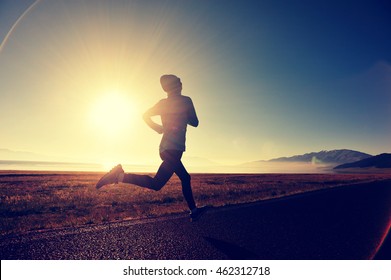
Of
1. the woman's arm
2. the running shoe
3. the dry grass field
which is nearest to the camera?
the running shoe

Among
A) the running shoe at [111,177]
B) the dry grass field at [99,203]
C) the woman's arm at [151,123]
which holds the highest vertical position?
the woman's arm at [151,123]

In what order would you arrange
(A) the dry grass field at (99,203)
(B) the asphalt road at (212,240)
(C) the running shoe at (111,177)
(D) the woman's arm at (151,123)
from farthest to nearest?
(A) the dry grass field at (99,203) < (D) the woman's arm at (151,123) < (C) the running shoe at (111,177) < (B) the asphalt road at (212,240)

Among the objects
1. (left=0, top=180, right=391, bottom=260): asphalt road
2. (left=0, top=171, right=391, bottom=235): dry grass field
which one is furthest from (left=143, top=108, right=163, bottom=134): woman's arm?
(left=0, top=171, right=391, bottom=235): dry grass field

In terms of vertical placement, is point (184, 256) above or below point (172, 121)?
below

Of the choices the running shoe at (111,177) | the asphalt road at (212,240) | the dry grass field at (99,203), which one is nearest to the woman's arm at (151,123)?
the running shoe at (111,177)

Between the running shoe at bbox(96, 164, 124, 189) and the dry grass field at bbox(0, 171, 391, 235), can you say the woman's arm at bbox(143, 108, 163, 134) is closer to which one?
the running shoe at bbox(96, 164, 124, 189)

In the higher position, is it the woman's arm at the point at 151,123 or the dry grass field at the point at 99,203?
the woman's arm at the point at 151,123

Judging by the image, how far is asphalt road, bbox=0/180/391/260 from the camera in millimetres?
3670

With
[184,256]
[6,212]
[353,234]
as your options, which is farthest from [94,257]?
[6,212]

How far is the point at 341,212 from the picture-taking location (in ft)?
24.4

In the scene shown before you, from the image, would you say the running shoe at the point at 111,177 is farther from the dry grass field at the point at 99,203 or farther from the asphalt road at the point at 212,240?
the dry grass field at the point at 99,203

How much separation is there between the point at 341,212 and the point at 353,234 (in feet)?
8.77

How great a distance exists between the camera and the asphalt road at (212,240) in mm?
3670
